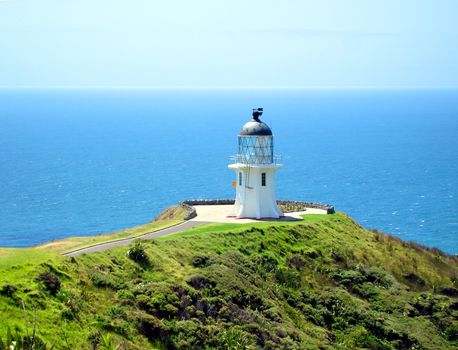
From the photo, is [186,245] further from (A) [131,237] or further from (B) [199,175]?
(B) [199,175]

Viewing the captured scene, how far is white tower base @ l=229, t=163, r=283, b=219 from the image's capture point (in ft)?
174

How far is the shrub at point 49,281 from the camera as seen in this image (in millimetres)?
29484

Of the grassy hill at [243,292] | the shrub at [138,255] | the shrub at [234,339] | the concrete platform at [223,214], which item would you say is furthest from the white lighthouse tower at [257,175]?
the shrub at [234,339]

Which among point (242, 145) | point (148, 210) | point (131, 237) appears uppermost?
point (242, 145)

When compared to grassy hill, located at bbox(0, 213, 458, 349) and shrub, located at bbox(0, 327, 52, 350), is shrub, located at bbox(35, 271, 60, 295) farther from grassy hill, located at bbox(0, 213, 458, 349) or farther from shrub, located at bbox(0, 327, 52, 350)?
shrub, located at bbox(0, 327, 52, 350)

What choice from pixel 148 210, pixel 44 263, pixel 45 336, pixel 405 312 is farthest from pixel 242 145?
pixel 148 210

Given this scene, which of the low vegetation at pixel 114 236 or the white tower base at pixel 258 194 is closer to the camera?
the low vegetation at pixel 114 236

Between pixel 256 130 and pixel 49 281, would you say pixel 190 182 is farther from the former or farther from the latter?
pixel 49 281

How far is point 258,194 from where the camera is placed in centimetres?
5294

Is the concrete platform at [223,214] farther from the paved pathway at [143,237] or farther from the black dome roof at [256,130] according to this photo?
the black dome roof at [256,130]

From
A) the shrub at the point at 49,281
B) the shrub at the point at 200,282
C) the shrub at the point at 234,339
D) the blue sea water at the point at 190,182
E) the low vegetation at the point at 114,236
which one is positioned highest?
the shrub at the point at 49,281

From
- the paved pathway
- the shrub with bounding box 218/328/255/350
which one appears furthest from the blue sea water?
the shrub with bounding box 218/328/255/350

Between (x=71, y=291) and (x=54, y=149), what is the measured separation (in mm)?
Result: 145465

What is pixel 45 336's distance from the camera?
86.0 feet
